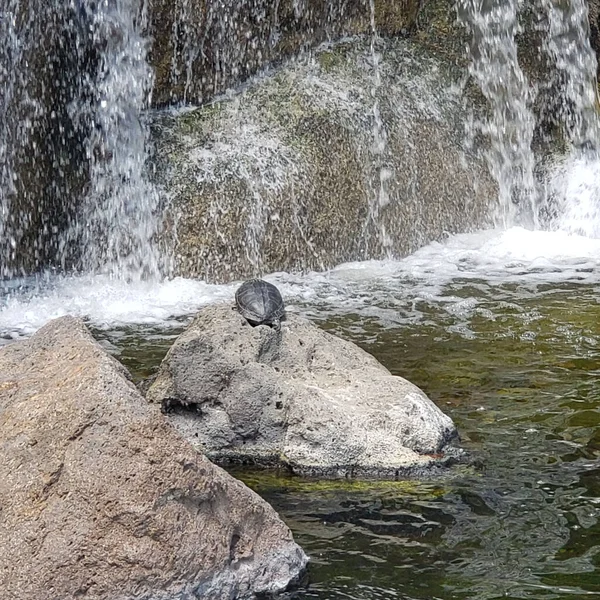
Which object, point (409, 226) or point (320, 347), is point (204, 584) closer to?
point (320, 347)

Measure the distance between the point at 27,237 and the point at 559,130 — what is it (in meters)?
5.01

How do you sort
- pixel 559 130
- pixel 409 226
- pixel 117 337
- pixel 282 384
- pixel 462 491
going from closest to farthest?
pixel 462 491, pixel 282 384, pixel 117 337, pixel 409 226, pixel 559 130

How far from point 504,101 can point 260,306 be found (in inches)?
238

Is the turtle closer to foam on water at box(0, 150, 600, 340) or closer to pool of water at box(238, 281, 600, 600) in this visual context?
pool of water at box(238, 281, 600, 600)

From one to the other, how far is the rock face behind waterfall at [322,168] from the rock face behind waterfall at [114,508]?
519cm

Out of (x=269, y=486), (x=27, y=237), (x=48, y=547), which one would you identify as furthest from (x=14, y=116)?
(x=48, y=547)

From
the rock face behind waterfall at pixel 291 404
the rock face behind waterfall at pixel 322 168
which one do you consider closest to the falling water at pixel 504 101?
the rock face behind waterfall at pixel 322 168

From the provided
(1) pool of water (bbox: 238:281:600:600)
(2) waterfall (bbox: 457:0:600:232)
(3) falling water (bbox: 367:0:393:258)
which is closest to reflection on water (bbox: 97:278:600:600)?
(1) pool of water (bbox: 238:281:600:600)

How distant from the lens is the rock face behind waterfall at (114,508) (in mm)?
3898

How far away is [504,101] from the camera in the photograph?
451 inches

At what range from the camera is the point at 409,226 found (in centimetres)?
1032

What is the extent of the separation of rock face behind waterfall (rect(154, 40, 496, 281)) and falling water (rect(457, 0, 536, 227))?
0.28m

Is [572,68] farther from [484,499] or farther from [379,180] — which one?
[484,499]

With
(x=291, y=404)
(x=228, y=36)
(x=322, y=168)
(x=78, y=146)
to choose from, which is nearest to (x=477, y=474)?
(x=291, y=404)
